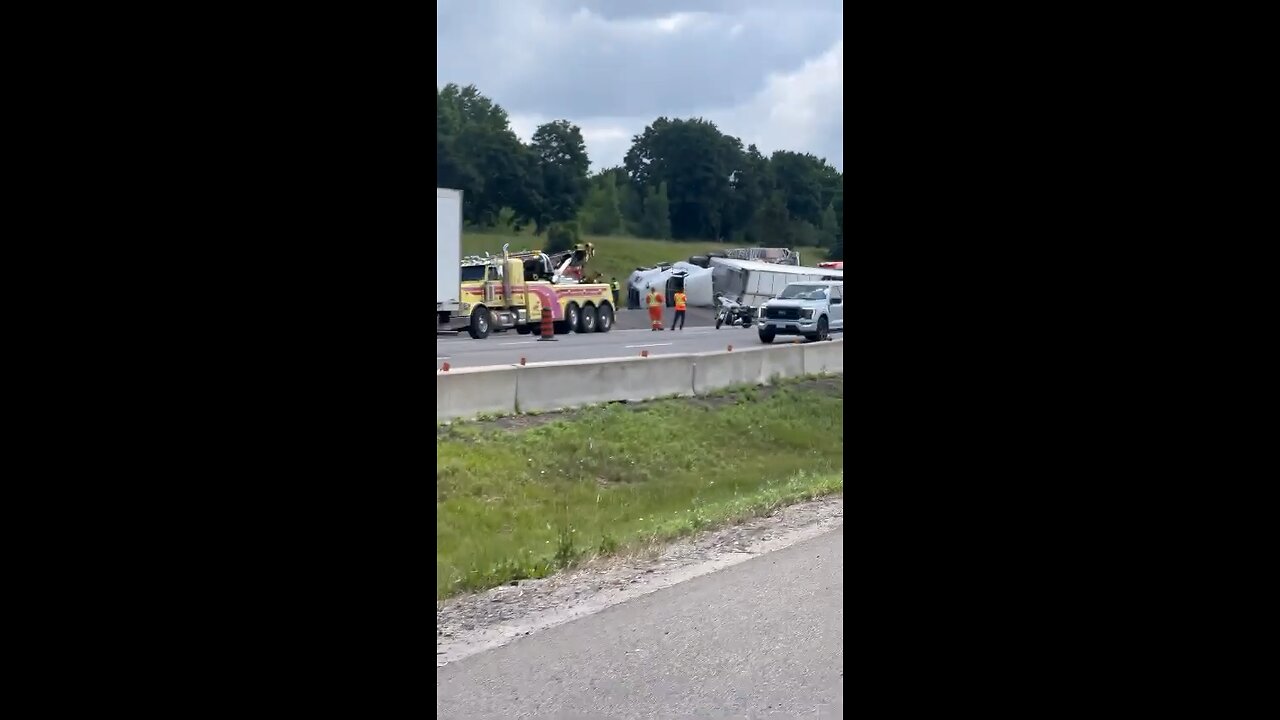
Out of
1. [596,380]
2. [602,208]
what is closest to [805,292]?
[596,380]

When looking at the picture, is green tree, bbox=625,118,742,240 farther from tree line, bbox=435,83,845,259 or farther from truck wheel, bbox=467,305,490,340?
truck wheel, bbox=467,305,490,340

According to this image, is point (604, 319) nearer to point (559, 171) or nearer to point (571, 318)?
point (571, 318)

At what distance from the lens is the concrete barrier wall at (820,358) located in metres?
26.0

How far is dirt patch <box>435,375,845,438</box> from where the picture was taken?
53.7 ft

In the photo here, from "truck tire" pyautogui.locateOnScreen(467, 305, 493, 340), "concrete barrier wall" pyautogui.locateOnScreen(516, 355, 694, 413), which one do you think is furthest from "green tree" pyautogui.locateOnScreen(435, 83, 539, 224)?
"concrete barrier wall" pyautogui.locateOnScreen(516, 355, 694, 413)

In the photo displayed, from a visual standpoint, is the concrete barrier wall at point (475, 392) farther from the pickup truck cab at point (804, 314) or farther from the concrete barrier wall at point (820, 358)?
the pickup truck cab at point (804, 314)

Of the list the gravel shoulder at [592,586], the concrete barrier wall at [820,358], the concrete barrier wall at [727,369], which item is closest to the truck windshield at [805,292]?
the concrete barrier wall at [820,358]

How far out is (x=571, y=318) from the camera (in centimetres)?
4234

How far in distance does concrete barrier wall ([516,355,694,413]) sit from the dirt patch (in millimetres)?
163

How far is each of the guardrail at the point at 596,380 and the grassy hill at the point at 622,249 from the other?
133 feet
